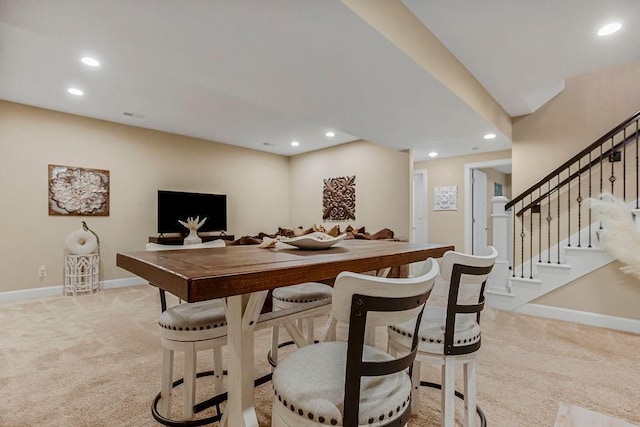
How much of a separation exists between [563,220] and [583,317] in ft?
3.78

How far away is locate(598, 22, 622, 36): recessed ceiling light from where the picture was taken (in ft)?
7.82

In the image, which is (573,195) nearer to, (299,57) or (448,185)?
(448,185)

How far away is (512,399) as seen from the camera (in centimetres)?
183

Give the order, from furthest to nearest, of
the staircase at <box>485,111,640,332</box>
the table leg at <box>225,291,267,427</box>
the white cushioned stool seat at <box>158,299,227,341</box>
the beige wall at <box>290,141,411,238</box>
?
the beige wall at <box>290,141,411,238</box>
the staircase at <box>485,111,640,332</box>
the white cushioned stool seat at <box>158,299,227,341</box>
the table leg at <box>225,291,267,427</box>

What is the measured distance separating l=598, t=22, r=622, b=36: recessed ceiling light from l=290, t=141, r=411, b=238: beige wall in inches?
116

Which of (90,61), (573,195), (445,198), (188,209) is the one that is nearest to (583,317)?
(573,195)

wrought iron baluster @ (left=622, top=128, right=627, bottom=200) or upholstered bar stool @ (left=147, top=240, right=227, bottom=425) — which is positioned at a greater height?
wrought iron baluster @ (left=622, top=128, right=627, bottom=200)

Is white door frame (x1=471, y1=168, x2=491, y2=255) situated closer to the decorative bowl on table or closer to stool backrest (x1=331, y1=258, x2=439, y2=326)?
the decorative bowl on table

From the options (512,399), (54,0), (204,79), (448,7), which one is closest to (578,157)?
(448,7)

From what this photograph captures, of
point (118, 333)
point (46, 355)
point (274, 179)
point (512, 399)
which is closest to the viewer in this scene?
point (512, 399)

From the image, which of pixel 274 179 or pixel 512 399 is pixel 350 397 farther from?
pixel 274 179

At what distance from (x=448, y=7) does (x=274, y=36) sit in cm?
125

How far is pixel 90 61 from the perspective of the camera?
2.93m

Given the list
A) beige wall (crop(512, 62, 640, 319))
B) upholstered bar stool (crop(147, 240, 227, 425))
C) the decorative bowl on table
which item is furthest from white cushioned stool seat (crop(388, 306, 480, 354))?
beige wall (crop(512, 62, 640, 319))
